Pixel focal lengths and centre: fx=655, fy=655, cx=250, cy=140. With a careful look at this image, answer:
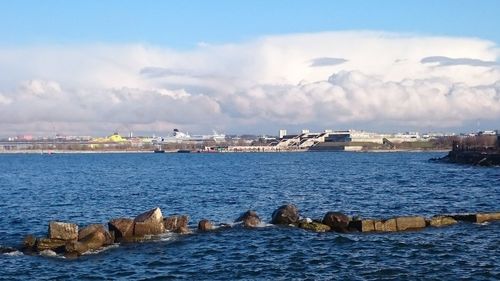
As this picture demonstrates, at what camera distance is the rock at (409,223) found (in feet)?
113

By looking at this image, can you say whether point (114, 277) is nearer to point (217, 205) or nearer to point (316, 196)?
point (217, 205)

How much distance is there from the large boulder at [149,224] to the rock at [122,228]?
350 mm

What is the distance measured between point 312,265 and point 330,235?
24.3 ft

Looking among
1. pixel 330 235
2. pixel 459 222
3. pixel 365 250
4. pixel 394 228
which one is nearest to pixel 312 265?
pixel 365 250

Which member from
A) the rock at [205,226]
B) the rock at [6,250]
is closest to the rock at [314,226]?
the rock at [205,226]

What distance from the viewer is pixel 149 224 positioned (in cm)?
3378

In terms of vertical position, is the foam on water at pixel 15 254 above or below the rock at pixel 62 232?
below

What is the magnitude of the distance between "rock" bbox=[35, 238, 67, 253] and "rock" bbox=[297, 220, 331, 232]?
1264 cm

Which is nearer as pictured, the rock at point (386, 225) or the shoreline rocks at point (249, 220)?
the rock at point (386, 225)

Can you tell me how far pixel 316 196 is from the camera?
56312 millimetres

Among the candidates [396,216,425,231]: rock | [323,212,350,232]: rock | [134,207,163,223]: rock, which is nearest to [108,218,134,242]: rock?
[134,207,163,223]: rock

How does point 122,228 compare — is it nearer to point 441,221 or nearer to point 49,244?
point 49,244

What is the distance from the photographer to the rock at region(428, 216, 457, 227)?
117ft

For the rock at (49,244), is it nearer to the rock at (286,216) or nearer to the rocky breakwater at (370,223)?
the rock at (286,216)
